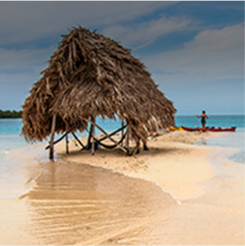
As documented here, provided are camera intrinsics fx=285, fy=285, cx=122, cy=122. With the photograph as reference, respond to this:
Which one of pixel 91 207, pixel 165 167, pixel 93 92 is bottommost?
pixel 91 207

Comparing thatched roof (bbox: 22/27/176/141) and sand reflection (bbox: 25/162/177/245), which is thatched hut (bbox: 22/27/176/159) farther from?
sand reflection (bbox: 25/162/177/245)

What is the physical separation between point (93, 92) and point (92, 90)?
0.35 feet

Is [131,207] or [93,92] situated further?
[93,92]

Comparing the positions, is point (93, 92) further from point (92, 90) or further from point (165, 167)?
point (165, 167)

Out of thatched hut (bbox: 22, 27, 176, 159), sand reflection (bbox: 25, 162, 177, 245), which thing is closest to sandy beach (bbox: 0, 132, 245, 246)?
sand reflection (bbox: 25, 162, 177, 245)

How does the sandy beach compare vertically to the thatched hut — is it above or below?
below

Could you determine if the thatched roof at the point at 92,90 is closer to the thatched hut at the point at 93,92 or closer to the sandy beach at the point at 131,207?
the thatched hut at the point at 93,92

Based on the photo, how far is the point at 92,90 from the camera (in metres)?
8.93

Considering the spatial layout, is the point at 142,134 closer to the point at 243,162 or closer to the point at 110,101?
the point at 110,101

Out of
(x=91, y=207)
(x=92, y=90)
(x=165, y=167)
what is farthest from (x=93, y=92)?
(x=91, y=207)

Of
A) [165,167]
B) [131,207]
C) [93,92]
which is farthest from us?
[93,92]

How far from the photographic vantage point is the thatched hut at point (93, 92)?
8727mm

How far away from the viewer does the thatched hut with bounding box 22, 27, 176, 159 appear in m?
8.73

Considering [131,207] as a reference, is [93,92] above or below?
above
